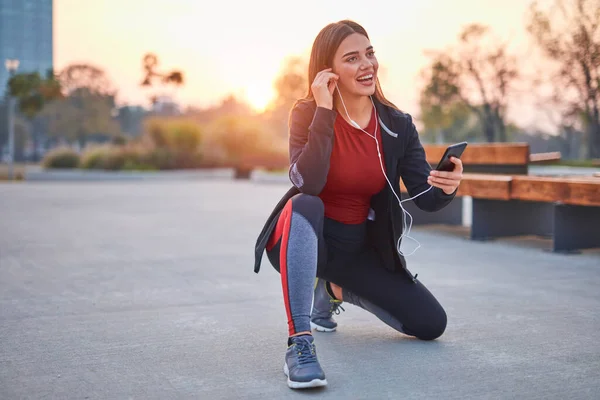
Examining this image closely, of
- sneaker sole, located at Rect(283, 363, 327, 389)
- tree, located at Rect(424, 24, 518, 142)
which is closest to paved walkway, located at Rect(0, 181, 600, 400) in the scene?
sneaker sole, located at Rect(283, 363, 327, 389)

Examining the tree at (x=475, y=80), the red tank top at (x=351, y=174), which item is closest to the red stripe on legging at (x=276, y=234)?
the red tank top at (x=351, y=174)

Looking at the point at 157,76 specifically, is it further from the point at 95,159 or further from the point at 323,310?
the point at 323,310

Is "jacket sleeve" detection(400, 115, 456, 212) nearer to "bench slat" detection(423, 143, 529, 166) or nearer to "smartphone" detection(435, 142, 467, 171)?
"smartphone" detection(435, 142, 467, 171)

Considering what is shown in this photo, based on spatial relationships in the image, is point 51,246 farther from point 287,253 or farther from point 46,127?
point 46,127

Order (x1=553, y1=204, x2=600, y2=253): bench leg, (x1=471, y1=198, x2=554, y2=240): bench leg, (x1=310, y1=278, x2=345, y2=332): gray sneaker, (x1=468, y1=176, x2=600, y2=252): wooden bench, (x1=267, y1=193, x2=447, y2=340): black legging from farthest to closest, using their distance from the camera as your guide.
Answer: (x1=471, y1=198, x2=554, y2=240): bench leg → (x1=553, y1=204, x2=600, y2=253): bench leg → (x1=468, y1=176, x2=600, y2=252): wooden bench → (x1=310, y1=278, x2=345, y2=332): gray sneaker → (x1=267, y1=193, x2=447, y2=340): black legging

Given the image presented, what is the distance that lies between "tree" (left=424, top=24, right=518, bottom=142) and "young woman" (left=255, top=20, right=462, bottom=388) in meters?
20.9

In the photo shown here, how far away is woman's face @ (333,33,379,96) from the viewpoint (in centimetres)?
321

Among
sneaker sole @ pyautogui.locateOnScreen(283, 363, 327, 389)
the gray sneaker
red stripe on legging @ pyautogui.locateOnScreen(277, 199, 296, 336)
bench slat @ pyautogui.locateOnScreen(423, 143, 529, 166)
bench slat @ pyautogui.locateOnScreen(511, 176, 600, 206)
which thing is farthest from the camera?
bench slat @ pyautogui.locateOnScreen(423, 143, 529, 166)

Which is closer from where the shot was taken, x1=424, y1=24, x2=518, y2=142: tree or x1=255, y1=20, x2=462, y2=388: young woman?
x1=255, y1=20, x2=462, y2=388: young woman

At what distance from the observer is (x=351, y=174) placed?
3236 millimetres

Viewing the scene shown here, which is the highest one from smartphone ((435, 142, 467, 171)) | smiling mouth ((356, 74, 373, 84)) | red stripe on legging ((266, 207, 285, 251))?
smiling mouth ((356, 74, 373, 84))

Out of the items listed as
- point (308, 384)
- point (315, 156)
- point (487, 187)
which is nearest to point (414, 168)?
point (315, 156)

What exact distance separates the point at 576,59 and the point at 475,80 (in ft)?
36.9

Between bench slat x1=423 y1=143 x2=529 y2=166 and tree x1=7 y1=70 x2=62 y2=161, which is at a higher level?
tree x1=7 y1=70 x2=62 y2=161
